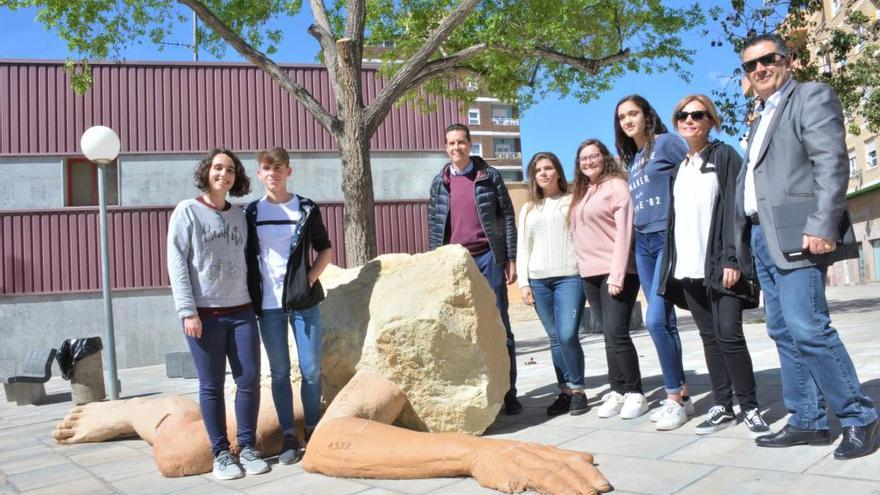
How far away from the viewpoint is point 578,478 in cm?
309

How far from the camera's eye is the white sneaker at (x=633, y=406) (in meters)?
4.61

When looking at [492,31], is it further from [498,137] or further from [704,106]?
[498,137]

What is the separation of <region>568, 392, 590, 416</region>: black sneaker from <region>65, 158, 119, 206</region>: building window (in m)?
13.8

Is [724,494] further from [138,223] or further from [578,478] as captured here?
[138,223]

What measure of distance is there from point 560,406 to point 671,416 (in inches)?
41.0

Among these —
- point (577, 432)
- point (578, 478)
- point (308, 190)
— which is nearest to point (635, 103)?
point (577, 432)

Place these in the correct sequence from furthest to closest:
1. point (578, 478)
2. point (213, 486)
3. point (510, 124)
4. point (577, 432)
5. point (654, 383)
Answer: point (510, 124) → point (654, 383) → point (577, 432) → point (213, 486) → point (578, 478)

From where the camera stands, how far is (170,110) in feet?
52.5

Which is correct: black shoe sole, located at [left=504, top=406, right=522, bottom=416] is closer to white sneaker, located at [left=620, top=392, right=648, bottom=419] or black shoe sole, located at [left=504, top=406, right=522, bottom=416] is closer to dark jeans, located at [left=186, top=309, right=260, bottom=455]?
white sneaker, located at [left=620, top=392, right=648, bottom=419]

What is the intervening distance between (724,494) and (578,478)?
612 mm

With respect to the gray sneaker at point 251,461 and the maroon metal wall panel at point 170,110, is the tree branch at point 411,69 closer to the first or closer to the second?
the maroon metal wall panel at point 170,110

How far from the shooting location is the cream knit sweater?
495cm

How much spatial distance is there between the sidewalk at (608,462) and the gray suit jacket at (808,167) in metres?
0.98

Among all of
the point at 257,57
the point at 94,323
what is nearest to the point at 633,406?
the point at 257,57
